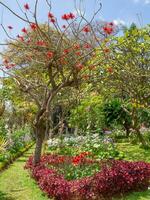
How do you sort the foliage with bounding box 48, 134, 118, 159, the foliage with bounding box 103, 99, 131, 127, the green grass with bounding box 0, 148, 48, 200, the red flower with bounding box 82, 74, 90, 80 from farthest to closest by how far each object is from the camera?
the foliage with bounding box 103, 99, 131, 127, the foliage with bounding box 48, 134, 118, 159, the red flower with bounding box 82, 74, 90, 80, the green grass with bounding box 0, 148, 48, 200

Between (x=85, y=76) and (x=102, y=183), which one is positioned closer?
(x=102, y=183)

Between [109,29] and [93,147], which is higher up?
[109,29]

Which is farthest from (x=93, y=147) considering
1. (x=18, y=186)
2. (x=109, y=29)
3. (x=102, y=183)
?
(x=109, y=29)

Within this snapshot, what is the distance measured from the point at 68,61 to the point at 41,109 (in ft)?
8.89

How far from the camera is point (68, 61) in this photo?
821 centimetres

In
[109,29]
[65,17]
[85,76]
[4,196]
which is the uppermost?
[65,17]

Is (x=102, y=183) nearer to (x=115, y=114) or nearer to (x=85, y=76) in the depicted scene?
(x=85, y=76)

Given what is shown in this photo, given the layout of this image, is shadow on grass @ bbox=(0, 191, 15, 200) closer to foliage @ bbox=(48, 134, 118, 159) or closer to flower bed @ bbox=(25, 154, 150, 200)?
flower bed @ bbox=(25, 154, 150, 200)

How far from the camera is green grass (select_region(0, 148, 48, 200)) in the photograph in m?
8.61

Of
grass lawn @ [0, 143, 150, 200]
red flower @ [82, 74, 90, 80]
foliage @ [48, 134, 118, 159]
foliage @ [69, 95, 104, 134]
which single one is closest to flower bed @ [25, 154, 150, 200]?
grass lawn @ [0, 143, 150, 200]

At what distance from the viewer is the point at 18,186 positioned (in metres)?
9.85

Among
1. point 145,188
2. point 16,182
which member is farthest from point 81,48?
point 16,182

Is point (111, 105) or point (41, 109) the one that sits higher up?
point (111, 105)

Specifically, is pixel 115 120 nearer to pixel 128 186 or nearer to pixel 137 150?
pixel 137 150
